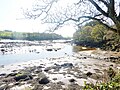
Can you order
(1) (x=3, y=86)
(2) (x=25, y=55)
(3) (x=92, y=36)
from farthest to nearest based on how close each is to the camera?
(3) (x=92, y=36) < (2) (x=25, y=55) < (1) (x=3, y=86)

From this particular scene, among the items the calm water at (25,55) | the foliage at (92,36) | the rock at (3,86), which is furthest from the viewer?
the foliage at (92,36)

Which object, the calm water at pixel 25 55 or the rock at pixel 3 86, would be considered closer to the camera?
the rock at pixel 3 86

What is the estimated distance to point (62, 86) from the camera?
21.1 m

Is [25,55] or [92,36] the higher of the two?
[92,36]

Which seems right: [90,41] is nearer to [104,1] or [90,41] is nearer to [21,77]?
[21,77]

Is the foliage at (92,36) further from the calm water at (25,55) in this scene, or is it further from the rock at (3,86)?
the rock at (3,86)

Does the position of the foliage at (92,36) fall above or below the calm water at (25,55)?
above

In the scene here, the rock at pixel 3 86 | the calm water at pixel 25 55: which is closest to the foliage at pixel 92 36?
the calm water at pixel 25 55

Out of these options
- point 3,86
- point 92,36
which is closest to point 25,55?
point 3,86

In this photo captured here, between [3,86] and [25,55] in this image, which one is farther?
[25,55]

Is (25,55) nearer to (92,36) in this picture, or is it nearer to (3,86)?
(3,86)

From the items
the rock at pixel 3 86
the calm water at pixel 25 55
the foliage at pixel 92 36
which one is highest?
the foliage at pixel 92 36

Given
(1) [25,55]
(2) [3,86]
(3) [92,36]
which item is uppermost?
(3) [92,36]

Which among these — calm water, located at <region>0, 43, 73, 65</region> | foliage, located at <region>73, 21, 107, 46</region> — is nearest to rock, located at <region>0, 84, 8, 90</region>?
calm water, located at <region>0, 43, 73, 65</region>
